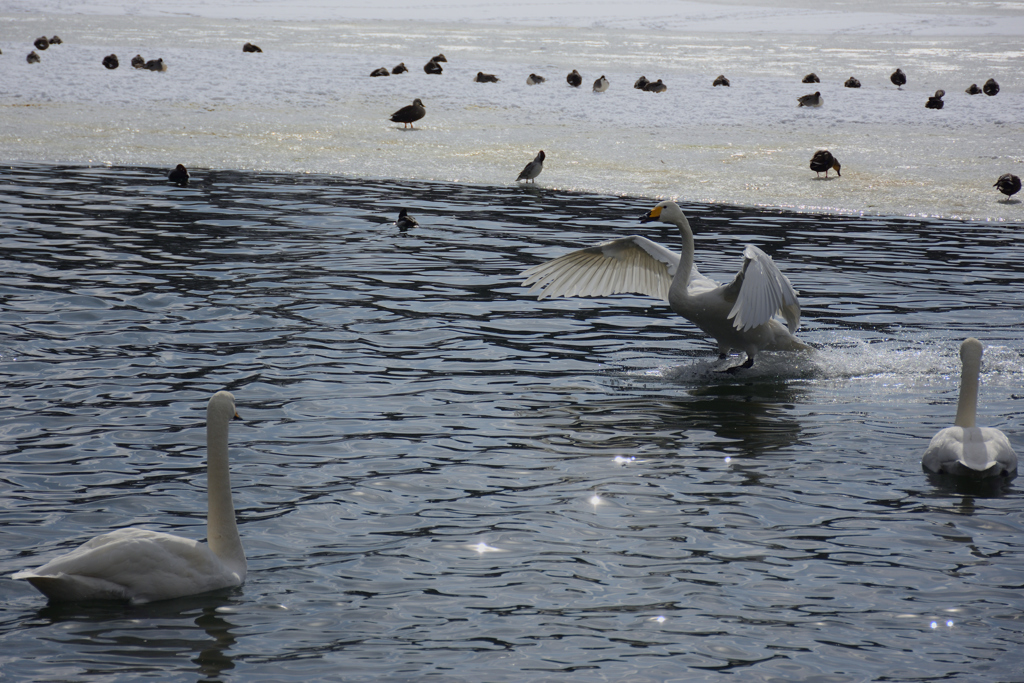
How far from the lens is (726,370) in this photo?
372 inches

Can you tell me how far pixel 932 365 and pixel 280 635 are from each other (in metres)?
6.56

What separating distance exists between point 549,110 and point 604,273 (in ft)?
51.3

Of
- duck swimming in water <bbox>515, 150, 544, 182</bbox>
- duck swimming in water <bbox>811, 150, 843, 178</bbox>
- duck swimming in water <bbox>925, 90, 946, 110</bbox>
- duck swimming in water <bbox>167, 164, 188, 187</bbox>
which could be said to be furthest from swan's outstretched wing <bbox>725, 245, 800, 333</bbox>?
Answer: duck swimming in water <bbox>925, 90, 946, 110</bbox>

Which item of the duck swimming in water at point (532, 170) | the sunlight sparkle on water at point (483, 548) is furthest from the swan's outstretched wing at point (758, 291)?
the duck swimming in water at point (532, 170)

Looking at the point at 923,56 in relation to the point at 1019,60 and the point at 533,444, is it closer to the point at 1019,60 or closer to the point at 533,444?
the point at 1019,60

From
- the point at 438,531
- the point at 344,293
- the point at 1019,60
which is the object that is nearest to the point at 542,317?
the point at 344,293

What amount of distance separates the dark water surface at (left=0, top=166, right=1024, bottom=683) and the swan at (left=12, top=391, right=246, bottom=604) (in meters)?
0.10

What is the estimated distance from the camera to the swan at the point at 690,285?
28.0 ft

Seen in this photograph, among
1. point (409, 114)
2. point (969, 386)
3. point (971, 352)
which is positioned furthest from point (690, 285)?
point (409, 114)

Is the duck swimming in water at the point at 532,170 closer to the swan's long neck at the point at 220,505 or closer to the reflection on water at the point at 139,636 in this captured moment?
the swan's long neck at the point at 220,505

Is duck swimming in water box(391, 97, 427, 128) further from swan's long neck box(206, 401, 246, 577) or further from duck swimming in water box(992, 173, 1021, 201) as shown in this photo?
swan's long neck box(206, 401, 246, 577)

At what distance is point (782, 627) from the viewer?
4867 mm

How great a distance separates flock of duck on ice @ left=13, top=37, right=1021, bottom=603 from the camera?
483 centimetres

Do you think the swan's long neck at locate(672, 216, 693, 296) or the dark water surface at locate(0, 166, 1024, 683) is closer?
the dark water surface at locate(0, 166, 1024, 683)
